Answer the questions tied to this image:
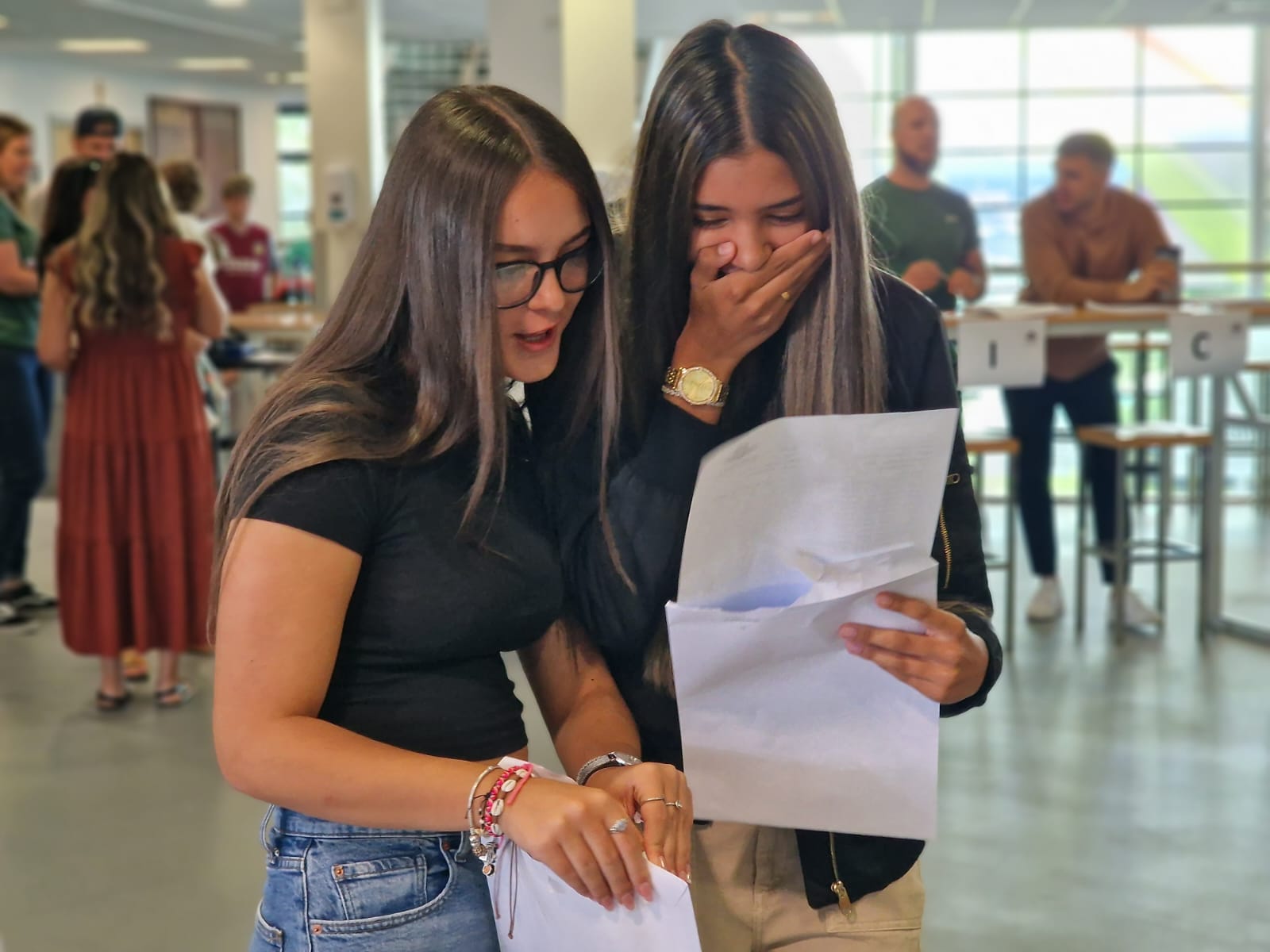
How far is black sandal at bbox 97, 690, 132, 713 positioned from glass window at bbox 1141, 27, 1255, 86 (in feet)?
36.6

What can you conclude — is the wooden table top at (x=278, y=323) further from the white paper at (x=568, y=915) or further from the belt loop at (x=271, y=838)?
the white paper at (x=568, y=915)

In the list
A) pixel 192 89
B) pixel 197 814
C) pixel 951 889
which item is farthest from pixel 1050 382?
pixel 192 89

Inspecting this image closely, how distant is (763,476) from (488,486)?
0.22 metres

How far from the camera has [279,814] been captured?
1.05 meters

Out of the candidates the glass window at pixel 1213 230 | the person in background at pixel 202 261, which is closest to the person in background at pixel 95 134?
the person in background at pixel 202 261

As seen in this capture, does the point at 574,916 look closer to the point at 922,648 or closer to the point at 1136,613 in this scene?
the point at 922,648

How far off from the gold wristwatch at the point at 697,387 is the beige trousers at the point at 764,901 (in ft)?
1.18

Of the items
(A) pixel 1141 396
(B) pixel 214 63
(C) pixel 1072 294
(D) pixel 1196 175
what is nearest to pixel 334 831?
(C) pixel 1072 294

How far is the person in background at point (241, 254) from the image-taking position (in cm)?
730

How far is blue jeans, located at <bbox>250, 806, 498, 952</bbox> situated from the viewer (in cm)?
102

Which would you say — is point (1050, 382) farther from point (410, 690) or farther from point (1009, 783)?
point (410, 690)

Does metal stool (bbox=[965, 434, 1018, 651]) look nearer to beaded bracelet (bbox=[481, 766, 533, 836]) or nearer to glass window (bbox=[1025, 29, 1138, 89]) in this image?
beaded bracelet (bbox=[481, 766, 533, 836])

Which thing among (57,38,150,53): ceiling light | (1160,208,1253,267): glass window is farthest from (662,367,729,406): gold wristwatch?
(1160,208,1253,267): glass window

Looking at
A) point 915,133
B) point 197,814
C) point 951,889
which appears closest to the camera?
point 951,889
